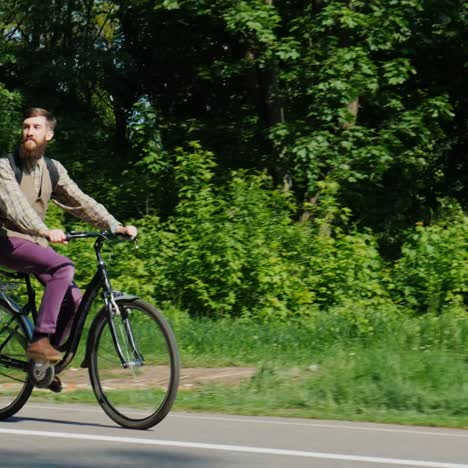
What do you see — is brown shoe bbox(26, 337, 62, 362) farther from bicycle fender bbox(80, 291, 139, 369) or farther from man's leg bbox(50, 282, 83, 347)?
bicycle fender bbox(80, 291, 139, 369)

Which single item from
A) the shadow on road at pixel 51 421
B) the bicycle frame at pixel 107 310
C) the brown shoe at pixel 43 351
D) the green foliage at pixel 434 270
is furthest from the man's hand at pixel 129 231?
the green foliage at pixel 434 270

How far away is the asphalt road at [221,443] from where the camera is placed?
578 cm

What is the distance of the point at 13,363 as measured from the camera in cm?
743

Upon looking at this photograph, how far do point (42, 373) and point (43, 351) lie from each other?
0.18 meters

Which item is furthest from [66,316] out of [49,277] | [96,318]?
[49,277]

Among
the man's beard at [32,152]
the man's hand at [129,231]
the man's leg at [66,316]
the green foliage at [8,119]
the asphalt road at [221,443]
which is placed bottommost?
the asphalt road at [221,443]

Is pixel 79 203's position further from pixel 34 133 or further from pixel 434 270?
pixel 434 270

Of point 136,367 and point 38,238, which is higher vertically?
point 38,238

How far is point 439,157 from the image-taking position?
806 inches

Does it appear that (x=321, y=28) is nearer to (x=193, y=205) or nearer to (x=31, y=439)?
(x=193, y=205)

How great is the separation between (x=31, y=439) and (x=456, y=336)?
5142 millimetres

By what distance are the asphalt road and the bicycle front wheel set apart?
5.0 inches

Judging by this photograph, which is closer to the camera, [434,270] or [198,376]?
[198,376]

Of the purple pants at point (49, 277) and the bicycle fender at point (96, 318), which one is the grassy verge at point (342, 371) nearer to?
the bicycle fender at point (96, 318)
